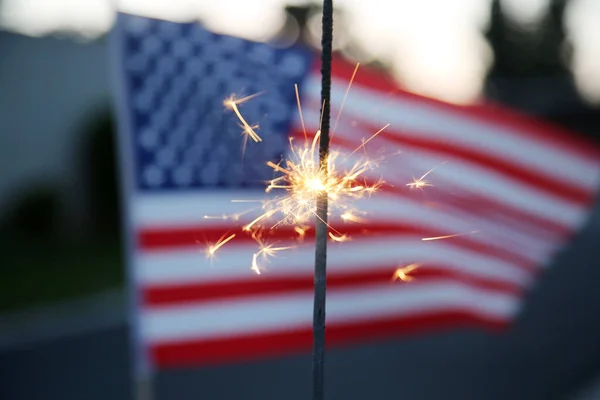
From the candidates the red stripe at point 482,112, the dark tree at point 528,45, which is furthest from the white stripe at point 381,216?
the dark tree at point 528,45

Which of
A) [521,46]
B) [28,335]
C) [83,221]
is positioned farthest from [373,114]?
[521,46]

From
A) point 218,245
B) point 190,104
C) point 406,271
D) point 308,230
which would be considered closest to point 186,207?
point 218,245

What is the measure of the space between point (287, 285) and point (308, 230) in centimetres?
46

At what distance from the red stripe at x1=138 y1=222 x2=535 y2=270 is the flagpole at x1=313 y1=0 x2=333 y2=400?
6.70 feet

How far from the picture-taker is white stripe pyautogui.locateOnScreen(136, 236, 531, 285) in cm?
364

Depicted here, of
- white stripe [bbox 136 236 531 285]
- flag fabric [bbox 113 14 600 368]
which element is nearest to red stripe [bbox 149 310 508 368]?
flag fabric [bbox 113 14 600 368]

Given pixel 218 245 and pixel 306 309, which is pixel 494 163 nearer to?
pixel 306 309

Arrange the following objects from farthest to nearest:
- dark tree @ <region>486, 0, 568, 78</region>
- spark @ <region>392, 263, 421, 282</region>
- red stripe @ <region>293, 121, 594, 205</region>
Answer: dark tree @ <region>486, 0, 568, 78</region> → red stripe @ <region>293, 121, 594, 205</region> → spark @ <region>392, 263, 421, 282</region>

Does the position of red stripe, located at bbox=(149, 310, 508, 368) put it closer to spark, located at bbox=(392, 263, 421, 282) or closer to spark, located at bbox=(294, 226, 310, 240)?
spark, located at bbox=(392, 263, 421, 282)

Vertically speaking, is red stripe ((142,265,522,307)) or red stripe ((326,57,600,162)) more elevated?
red stripe ((326,57,600,162))

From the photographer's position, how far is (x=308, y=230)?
3.52m

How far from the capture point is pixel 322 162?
4.38 feet

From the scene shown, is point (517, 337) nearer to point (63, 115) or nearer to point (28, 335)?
point (28, 335)

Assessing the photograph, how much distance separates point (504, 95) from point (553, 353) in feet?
63.2
